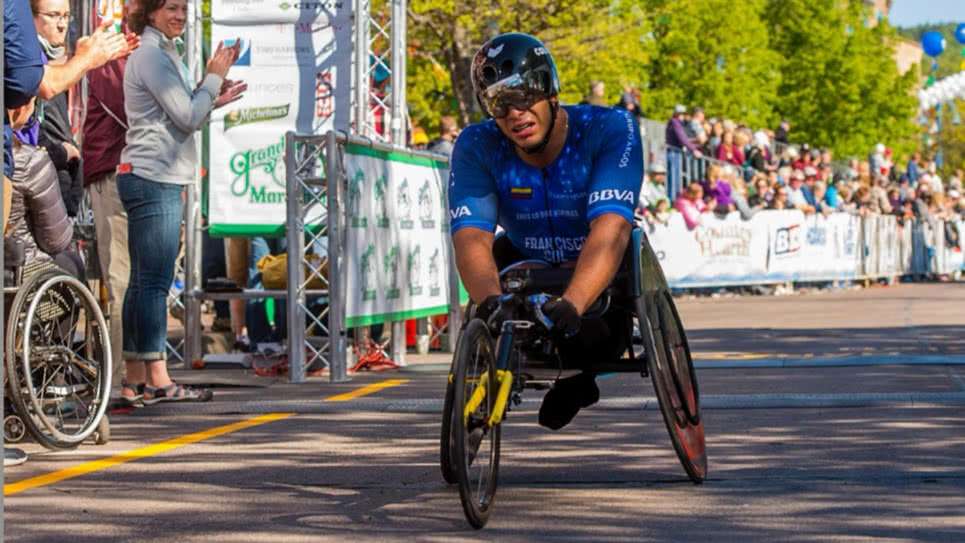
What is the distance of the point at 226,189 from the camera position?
1530 cm

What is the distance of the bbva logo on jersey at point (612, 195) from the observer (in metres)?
7.17

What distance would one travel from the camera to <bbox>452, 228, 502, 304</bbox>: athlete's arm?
6.80m

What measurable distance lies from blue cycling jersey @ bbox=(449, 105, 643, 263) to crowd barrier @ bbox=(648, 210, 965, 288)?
66.4 feet

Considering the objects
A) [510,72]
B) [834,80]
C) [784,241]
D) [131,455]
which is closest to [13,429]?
[131,455]

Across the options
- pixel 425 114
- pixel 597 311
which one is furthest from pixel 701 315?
pixel 425 114

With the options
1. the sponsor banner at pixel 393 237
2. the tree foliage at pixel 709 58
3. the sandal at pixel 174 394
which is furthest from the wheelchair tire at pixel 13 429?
the tree foliage at pixel 709 58

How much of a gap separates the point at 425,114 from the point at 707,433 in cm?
3722

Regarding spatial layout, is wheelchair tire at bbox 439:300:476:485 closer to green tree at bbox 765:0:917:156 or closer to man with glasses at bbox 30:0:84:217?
man with glasses at bbox 30:0:84:217

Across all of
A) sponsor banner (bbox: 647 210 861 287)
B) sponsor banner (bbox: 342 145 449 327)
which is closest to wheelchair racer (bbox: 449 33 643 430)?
sponsor banner (bbox: 342 145 449 327)

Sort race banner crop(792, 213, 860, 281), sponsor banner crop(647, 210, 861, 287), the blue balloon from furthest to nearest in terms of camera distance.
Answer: the blue balloon, race banner crop(792, 213, 860, 281), sponsor banner crop(647, 210, 861, 287)

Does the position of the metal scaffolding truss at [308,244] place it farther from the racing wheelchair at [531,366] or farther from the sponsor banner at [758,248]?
the sponsor banner at [758,248]

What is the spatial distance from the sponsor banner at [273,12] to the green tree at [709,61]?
41.9 metres

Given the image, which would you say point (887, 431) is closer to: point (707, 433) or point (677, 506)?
point (707, 433)

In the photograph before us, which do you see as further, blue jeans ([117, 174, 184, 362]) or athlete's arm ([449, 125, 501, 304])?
blue jeans ([117, 174, 184, 362])
